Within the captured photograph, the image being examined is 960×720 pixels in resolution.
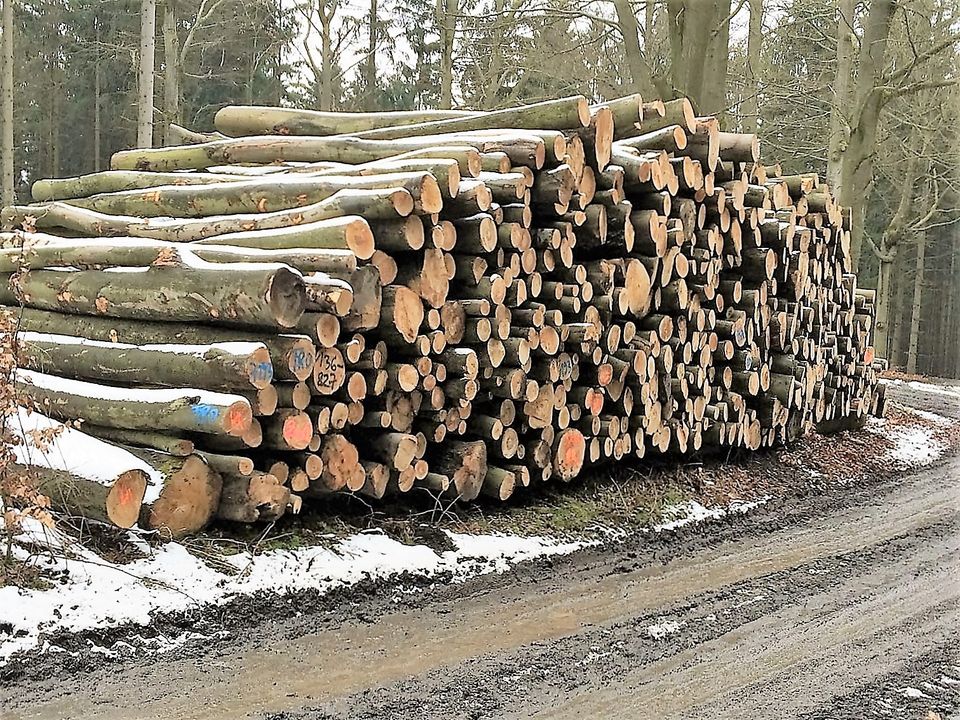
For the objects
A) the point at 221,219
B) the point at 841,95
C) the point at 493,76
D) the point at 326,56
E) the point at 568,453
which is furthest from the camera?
the point at 326,56

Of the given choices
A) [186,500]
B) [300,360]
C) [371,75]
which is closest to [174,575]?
[186,500]

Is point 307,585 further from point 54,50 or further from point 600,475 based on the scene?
point 54,50

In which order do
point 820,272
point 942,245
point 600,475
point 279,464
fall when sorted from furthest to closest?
point 942,245
point 820,272
point 600,475
point 279,464

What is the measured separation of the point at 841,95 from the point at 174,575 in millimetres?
14656

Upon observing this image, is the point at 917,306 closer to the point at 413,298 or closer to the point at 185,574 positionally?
the point at 413,298

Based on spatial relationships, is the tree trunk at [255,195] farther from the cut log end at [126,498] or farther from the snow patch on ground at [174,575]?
the cut log end at [126,498]

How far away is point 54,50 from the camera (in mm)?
27703

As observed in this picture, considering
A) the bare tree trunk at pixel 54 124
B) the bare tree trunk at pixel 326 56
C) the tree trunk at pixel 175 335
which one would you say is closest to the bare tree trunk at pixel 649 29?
the bare tree trunk at pixel 326 56

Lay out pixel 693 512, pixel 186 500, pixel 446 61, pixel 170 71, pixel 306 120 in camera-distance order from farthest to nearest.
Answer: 1. pixel 446 61
2. pixel 170 71
3. pixel 306 120
4. pixel 693 512
5. pixel 186 500

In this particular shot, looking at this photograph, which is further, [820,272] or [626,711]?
[820,272]

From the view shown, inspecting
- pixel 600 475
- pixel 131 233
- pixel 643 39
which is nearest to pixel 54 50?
pixel 643 39

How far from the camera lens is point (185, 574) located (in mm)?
5023

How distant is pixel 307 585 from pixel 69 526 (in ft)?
4.39

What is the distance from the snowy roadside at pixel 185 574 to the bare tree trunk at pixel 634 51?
811cm
